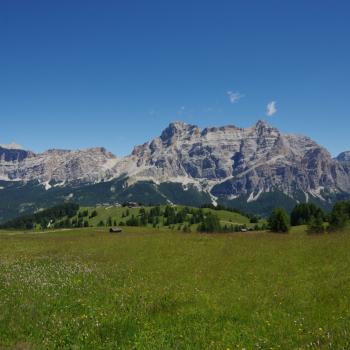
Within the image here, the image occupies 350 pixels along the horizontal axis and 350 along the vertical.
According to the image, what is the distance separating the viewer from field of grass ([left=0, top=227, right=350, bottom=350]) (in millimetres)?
13750

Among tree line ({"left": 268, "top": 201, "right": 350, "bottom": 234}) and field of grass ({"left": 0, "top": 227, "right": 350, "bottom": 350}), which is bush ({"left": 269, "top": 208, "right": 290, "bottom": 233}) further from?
field of grass ({"left": 0, "top": 227, "right": 350, "bottom": 350})

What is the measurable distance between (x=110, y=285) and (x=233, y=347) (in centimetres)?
1079

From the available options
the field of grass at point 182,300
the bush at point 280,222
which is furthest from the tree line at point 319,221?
the field of grass at point 182,300

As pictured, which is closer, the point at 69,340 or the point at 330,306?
the point at 69,340

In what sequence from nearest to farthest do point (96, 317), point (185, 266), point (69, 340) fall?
point (69, 340), point (96, 317), point (185, 266)

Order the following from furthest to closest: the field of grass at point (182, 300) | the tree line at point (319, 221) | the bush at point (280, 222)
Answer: the bush at point (280, 222) < the tree line at point (319, 221) < the field of grass at point (182, 300)

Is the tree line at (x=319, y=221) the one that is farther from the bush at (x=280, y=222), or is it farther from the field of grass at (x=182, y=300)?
the field of grass at (x=182, y=300)

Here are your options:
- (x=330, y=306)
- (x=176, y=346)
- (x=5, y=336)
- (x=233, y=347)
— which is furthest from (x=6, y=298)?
(x=330, y=306)

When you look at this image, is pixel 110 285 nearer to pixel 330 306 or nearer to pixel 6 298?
pixel 6 298

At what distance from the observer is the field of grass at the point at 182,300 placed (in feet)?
45.1

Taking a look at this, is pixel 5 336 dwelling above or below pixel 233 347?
below

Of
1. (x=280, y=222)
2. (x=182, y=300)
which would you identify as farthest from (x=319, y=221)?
(x=182, y=300)

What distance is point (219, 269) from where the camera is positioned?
83.3ft

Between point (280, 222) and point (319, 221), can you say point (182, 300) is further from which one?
point (280, 222)
